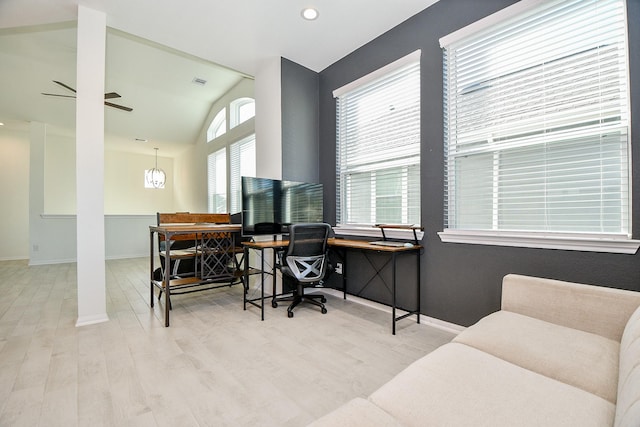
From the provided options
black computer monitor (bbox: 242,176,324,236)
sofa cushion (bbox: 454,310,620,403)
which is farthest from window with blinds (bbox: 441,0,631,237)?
black computer monitor (bbox: 242,176,324,236)

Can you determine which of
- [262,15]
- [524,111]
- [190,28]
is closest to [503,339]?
[524,111]

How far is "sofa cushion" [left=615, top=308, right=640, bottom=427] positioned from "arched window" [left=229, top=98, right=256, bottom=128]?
5.83m

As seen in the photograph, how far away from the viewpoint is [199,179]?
7703 millimetres

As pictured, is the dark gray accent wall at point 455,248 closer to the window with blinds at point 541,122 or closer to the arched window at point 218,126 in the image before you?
the window with blinds at point 541,122

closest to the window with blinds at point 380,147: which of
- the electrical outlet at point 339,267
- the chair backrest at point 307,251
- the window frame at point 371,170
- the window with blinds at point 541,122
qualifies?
the window frame at point 371,170

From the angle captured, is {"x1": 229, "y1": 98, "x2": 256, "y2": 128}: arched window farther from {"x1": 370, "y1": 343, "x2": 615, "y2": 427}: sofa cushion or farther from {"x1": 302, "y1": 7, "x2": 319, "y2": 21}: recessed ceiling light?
{"x1": 370, "y1": 343, "x2": 615, "y2": 427}: sofa cushion

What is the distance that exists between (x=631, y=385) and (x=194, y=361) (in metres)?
2.23

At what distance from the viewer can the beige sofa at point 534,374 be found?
0.85 meters

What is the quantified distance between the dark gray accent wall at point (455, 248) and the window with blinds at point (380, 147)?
6.1 inches

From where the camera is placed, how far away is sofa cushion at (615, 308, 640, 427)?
609 millimetres

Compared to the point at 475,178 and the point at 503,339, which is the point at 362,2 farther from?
the point at 503,339

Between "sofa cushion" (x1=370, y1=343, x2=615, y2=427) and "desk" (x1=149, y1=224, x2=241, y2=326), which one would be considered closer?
"sofa cushion" (x1=370, y1=343, x2=615, y2=427)

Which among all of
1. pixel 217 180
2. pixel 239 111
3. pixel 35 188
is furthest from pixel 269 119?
pixel 35 188

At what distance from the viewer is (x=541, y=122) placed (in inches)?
82.8
